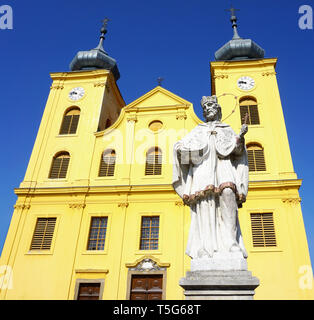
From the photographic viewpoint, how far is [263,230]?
1498 cm

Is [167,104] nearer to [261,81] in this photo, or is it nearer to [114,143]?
[114,143]

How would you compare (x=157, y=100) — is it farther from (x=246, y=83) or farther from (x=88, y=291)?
(x=88, y=291)

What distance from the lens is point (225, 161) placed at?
4.42 m

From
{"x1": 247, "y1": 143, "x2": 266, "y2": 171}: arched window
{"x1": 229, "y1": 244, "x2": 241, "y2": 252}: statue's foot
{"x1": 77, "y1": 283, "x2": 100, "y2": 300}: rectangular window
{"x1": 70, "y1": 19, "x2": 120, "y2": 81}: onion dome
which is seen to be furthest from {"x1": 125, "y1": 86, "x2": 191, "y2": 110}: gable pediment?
{"x1": 229, "y1": 244, "x2": 241, "y2": 252}: statue's foot

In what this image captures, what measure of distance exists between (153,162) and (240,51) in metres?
11.9

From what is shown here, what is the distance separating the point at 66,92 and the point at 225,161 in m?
20.4

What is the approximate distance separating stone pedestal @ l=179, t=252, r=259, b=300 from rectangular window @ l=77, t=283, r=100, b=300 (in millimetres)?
12259

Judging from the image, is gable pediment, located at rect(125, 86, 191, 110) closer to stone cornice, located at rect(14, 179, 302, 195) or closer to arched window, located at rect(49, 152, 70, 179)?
arched window, located at rect(49, 152, 70, 179)

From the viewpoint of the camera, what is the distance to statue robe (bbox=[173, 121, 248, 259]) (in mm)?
4047

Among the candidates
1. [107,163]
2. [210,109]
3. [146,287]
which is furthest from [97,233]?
[210,109]

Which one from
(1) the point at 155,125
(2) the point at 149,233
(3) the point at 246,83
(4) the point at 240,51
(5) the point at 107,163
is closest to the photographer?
(2) the point at 149,233

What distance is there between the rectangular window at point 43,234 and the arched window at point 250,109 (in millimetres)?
13138

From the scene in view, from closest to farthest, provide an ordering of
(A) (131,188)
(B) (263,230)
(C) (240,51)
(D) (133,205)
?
(B) (263,230) → (D) (133,205) → (A) (131,188) → (C) (240,51)
